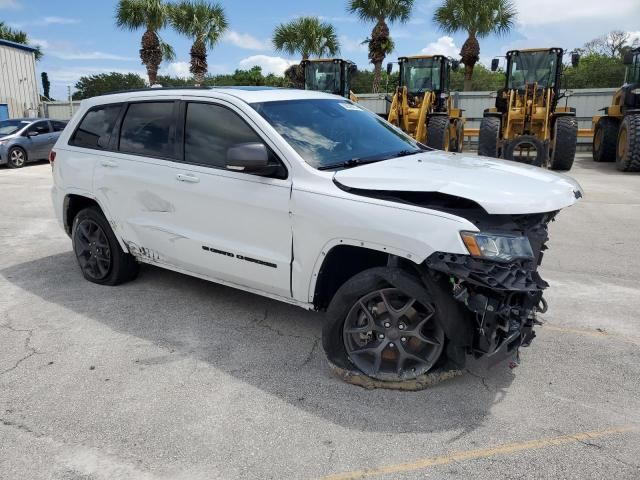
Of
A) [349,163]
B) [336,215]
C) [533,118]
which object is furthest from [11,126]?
[336,215]

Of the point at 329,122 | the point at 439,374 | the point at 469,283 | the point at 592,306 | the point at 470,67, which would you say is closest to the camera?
the point at 469,283

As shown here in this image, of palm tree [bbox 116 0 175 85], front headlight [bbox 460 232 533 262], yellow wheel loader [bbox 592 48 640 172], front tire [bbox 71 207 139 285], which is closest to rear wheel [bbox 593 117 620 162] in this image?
yellow wheel loader [bbox 592 48 640 172]

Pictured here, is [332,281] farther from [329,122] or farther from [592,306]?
[592,306]

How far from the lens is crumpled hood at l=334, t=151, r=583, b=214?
119 inches

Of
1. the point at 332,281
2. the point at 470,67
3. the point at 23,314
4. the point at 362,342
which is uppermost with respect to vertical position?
the point at 470,67

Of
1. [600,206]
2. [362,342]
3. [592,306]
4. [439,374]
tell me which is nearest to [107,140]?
[362,342]

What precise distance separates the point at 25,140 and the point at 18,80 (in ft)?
45.5

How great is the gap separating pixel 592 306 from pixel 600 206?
541 cm

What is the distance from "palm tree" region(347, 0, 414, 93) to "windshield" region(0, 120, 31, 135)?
18.5 metres

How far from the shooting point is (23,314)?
15.5ft

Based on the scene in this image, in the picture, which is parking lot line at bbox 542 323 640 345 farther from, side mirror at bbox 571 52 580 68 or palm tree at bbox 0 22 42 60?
palm tree at bbox 0 22 42 60

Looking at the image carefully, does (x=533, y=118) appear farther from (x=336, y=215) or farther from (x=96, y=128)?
(x=336, y=215)

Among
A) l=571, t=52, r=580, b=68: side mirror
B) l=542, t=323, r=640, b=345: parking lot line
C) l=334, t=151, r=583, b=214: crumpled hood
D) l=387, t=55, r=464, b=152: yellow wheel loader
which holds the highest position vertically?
l=571, t=52, r=580, b=68: side mirror

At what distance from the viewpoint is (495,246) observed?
115 inches
